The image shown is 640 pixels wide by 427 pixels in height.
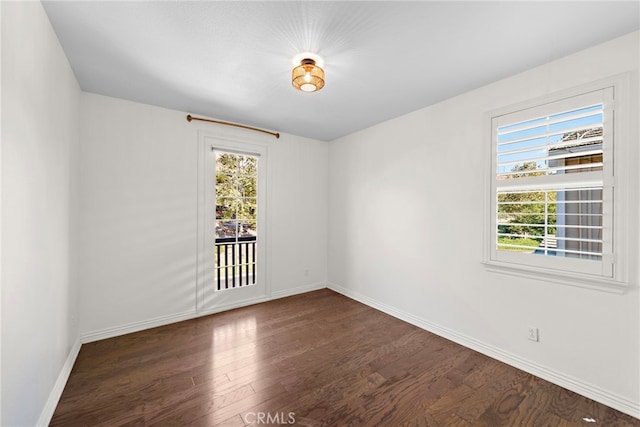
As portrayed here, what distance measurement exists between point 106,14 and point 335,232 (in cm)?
344

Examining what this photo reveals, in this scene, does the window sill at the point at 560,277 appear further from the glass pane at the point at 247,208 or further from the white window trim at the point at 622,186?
the glass pane at the point at 247,208

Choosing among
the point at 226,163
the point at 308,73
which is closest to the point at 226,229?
the point at 226,163

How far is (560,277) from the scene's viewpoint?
6.56ft

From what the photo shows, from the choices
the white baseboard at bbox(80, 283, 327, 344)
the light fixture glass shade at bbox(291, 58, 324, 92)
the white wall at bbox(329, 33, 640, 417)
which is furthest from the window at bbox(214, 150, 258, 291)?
the light fixture glass shade at bbox(291, 58, 324, 92)

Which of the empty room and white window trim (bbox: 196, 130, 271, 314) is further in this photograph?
white window trim (bbox: 196, 130, 271, 314)

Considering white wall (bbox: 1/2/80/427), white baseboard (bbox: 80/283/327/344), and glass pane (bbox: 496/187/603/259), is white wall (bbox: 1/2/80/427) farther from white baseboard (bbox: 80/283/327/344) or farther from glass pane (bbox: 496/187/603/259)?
glass pane (bbox: 496/187/603/259)

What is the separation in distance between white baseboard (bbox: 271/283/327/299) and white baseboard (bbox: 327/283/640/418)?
1.26 metres

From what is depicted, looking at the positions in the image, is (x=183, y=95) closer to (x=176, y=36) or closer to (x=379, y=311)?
(x=176, y=36)

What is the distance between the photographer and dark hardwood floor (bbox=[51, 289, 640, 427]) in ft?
5.48

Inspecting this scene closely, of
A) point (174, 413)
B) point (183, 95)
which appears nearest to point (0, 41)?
point (183, 95)

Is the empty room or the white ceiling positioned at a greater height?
the white ceiling

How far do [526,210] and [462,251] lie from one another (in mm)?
653

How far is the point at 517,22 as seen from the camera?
1601mm

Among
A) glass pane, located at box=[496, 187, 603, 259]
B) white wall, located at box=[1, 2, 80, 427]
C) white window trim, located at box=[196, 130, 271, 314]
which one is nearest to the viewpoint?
white wall, located at box=[1, 2, 80, 427]
